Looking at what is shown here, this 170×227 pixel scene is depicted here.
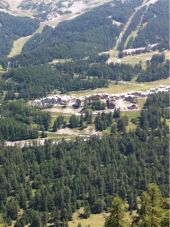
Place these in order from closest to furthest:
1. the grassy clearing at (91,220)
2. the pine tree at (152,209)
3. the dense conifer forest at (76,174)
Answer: the pine tree at (152,209)
the grassy clearing at (91,220)
the dense conifer forest at (76,174)

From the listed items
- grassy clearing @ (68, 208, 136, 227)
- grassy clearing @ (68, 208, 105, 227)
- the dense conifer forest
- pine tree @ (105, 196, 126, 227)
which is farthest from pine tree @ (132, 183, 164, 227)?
the dense conifer forest

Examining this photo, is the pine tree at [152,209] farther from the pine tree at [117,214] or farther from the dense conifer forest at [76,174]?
the dense conifer forest at [76,174]

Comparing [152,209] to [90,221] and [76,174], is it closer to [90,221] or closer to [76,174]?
[90,221]

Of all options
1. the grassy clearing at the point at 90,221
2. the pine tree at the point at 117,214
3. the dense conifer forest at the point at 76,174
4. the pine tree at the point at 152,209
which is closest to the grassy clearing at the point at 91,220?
the grassy clearing at the point at 90,221

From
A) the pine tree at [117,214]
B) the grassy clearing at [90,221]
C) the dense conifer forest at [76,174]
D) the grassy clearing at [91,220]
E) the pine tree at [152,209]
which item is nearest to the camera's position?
the pine tree at [152,209]

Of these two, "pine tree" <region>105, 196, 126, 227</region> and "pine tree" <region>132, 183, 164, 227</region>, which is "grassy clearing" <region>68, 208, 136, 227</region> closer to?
"pine tree" <region>105, 196, 126, 227</region>

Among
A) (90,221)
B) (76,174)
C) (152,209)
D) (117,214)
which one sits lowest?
(90,221)

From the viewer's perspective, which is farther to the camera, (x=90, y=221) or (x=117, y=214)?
(x=90, y=221)

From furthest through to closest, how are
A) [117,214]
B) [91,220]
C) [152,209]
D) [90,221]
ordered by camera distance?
[91,220] → [90,221] → [117,214] → [152,209]

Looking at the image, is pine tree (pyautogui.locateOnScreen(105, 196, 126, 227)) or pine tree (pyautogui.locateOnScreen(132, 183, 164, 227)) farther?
pine tree (pyautogui.locateOnScreen(105, 196, 126, 227))

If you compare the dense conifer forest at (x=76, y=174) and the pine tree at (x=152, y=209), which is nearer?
the pine tree at (x=152, y=209)

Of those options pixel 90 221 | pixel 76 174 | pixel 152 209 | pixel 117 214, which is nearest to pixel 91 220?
pixel 90 221

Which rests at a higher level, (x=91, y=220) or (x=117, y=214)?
(x=117, y=214)
